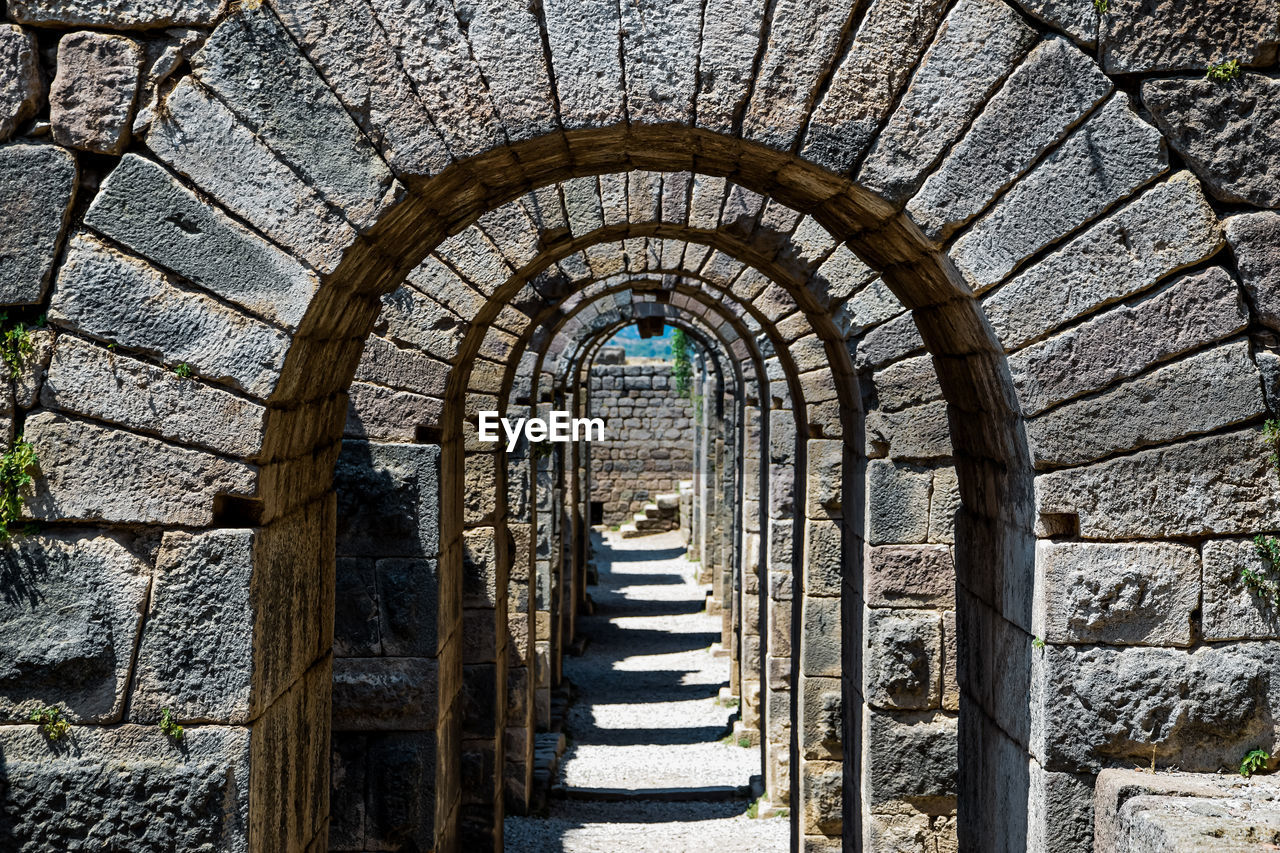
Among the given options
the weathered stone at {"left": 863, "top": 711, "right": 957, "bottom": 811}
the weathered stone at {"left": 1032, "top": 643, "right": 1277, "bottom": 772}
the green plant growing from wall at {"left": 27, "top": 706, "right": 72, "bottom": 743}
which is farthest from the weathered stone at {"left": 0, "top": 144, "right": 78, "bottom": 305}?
the weathered stone at {"left": 863, "top": 711, "right": 957, "bottom": 811}

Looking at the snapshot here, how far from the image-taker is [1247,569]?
9.96 ft

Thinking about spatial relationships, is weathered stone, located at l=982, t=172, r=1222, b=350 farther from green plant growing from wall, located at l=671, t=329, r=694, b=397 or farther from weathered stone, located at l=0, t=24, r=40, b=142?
green plant growing from wall, located at l=671, t=329, r=694, b=397

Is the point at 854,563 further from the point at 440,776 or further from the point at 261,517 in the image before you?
the point at 261,517

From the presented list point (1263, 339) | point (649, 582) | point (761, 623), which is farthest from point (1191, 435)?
point (649, 582)

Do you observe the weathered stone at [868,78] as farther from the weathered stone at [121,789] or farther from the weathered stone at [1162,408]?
the weathered stone at [121,789]

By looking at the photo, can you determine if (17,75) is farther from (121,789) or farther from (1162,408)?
(1162,408)

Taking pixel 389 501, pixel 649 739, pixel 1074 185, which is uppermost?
pixel 1074 185

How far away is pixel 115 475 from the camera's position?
303cm

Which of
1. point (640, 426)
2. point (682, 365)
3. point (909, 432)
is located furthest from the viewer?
point (640, 426)

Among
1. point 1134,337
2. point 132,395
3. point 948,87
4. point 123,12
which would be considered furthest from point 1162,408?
point 123,12

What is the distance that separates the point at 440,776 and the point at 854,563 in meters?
2.28

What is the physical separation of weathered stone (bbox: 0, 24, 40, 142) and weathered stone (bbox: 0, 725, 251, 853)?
1510 mm

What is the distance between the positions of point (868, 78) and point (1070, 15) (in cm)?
49

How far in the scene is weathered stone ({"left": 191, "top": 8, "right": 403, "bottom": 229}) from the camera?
2.97 metres
